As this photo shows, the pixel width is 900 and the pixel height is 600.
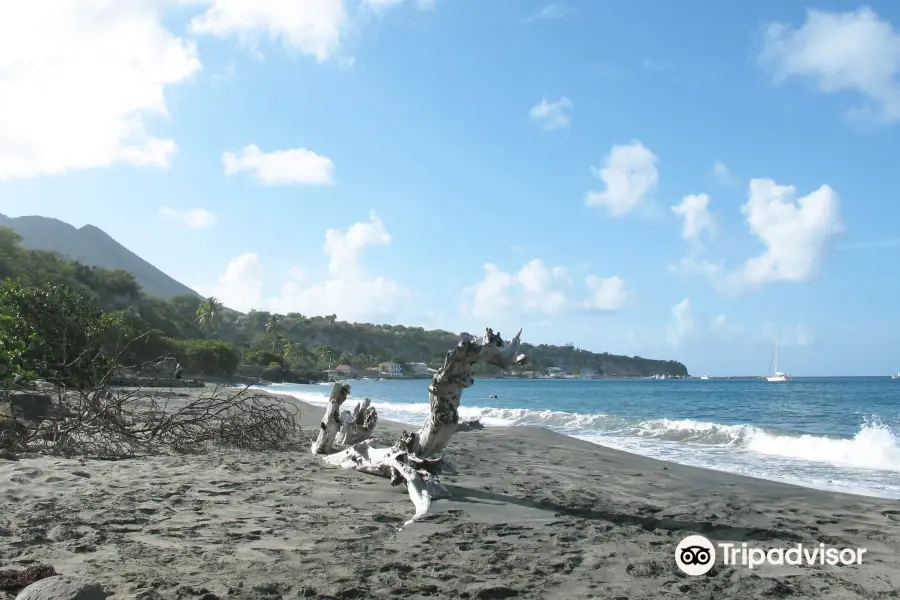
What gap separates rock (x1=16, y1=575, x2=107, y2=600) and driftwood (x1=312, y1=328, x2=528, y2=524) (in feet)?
9.84

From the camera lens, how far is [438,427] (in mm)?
7078

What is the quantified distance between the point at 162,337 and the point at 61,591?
2352 inches

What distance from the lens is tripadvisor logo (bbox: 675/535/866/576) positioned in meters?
4.88

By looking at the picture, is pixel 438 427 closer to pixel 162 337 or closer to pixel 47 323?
pixel 47 323

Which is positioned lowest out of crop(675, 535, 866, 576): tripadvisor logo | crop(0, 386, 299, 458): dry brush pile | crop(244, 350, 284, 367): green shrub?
crop(244, 350, 284, 367): green shrub

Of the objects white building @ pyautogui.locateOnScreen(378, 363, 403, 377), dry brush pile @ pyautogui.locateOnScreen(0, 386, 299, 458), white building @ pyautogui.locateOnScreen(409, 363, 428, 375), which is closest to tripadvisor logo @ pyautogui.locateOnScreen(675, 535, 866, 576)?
dry brush pile @ pyautogui.locateOnScreen(0, 386, 299, 458)

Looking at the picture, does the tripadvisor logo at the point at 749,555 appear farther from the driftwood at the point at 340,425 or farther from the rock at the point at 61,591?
the driftwood at the point at 340,425

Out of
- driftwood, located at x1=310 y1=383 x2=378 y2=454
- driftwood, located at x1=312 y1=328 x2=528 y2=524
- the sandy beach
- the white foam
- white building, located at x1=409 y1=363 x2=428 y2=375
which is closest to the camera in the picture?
the sandy beach

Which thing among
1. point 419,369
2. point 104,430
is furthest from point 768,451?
point 419,369

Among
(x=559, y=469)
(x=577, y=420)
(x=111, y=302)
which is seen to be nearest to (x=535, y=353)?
(x=111, y=302)

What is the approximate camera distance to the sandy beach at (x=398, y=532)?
164 inches

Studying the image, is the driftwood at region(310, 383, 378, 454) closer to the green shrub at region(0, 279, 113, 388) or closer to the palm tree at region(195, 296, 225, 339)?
the green shrub at region(0, 279, 113, 388)

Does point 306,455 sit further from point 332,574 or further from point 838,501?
point 838,501

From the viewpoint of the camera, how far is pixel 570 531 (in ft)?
18.6
